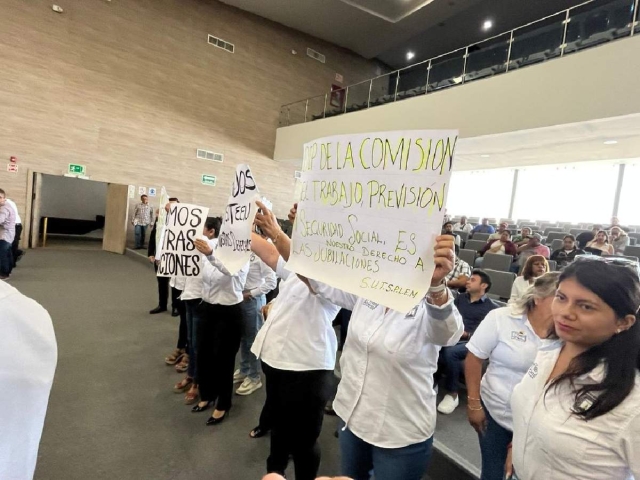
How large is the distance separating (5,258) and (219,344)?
17.6 feet

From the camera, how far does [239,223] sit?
1.85 metres

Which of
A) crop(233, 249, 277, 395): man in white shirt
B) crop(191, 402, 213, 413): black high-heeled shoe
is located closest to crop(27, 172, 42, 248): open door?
crop(233, 249, 277, 395): man in white shirt

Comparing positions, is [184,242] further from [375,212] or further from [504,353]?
[504,353]

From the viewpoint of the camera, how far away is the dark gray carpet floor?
2248 millimetres

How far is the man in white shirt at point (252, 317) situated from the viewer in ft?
10.6

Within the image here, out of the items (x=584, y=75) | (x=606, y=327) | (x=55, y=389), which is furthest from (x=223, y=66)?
(x=606, y=327)

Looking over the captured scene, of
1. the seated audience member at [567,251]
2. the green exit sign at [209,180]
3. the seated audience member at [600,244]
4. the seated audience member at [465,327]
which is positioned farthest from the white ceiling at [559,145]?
the green exit sign at [209,180]

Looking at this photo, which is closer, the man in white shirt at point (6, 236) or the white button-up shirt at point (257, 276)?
the white button-up shirt at point (257, 276)

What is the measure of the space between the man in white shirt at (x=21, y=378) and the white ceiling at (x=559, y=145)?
23.7ft

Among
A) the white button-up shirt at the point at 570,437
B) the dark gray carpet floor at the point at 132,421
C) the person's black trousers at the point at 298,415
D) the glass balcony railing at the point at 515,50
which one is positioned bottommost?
the dark gray carpet floor at the point at 132,421

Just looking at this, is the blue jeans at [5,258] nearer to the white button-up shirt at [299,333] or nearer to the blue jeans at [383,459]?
the white button-up shirt at [299,333]

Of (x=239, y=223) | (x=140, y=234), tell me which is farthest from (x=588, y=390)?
(x=140, y=234)

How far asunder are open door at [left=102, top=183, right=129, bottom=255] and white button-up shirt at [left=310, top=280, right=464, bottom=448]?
10462mm

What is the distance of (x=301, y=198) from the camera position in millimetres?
1570
